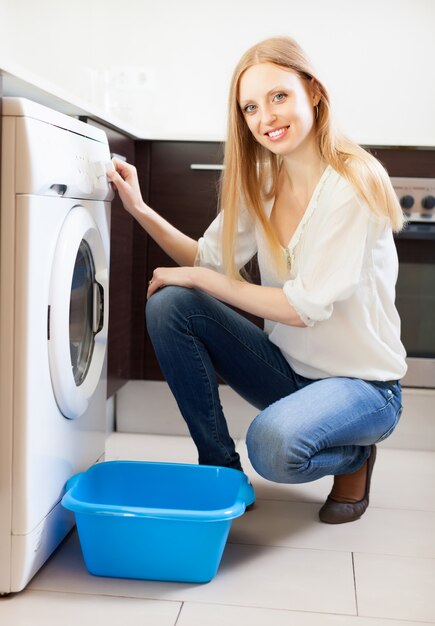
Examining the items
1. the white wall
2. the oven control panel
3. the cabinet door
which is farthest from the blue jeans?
the white wall

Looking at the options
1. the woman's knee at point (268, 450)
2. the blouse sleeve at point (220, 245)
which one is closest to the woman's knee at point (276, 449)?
the woman's knee at point (268, 450)

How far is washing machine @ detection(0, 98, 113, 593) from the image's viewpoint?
139 cm

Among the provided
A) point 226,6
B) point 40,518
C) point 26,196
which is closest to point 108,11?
point 226,6

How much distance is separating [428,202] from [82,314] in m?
1.12

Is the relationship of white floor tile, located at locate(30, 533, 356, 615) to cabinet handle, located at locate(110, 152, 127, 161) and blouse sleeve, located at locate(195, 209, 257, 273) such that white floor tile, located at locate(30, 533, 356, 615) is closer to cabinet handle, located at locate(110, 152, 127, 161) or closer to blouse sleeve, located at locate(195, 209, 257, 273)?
blouse sleeve, located at locate(195, 209, 257, 273)

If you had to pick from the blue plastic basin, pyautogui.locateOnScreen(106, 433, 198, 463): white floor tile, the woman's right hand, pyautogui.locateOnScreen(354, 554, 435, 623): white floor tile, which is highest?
the woman's right hand

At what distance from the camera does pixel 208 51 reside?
2.97 m

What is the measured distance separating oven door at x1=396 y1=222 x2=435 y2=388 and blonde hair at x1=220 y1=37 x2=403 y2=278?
680 millimetres

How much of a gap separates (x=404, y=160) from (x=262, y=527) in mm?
1135

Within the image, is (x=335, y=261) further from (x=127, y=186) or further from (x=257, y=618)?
(x=257, y=618)

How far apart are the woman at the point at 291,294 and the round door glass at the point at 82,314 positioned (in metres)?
0.14

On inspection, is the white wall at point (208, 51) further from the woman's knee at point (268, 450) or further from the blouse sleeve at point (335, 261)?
the woman's knee at point (268, 450)

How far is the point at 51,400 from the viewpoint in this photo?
154 cm

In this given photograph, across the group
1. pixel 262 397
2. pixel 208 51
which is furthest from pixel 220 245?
pixel 208 51
